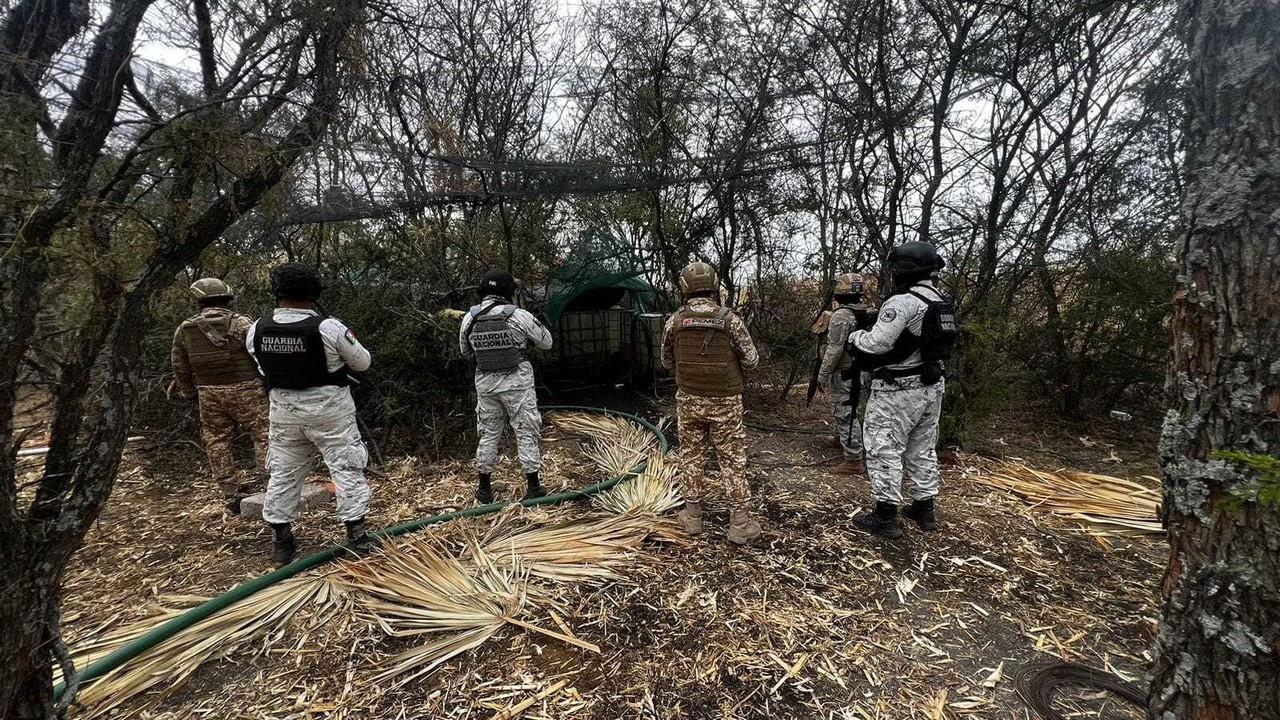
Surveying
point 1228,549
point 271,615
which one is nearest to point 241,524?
point 271,615

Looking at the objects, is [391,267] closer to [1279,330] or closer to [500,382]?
[500,382]

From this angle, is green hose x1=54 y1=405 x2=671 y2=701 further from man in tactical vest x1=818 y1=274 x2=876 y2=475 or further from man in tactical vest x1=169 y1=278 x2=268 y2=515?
man in tactical vest x1=818 y1=274 x2=876 y2=475

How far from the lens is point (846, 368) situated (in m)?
4.71

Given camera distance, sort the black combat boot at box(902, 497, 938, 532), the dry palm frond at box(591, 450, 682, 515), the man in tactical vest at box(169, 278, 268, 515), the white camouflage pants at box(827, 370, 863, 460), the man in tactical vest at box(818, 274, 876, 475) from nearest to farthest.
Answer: the black combat boot at box(902, 497, 938, 532) < the dry palm frond at box(591, 450, 682, 515) < the man in tactical vest at box(169, 278, 268, 515) < the man in tactical vest at box(818, 274, 876, 475) < the white camouflage pants at box(827, 370, 863, 460)

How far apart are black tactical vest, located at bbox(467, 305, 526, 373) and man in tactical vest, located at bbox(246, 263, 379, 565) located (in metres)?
0.95

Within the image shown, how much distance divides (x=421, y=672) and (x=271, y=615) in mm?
1040

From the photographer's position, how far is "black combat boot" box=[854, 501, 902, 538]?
3.43 m

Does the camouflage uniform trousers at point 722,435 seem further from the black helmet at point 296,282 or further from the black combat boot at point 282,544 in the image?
the black combat boot at point 282,544

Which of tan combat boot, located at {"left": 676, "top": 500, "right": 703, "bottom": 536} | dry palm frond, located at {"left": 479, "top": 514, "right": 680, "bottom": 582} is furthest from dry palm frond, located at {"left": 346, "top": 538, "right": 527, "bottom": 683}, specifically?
tan combat boot, located at {"left": 676, "top": 500, "right": 703, "bottom": 536}

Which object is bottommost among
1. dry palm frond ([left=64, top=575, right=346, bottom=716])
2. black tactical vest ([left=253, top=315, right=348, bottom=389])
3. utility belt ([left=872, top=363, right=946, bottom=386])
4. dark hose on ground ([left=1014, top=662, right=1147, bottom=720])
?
dark hose on ground ([left=1014, top=662, right=1147, bottom=720])

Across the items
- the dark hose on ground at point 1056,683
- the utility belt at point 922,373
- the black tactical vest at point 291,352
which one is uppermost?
the black tactical vest at point 291,352

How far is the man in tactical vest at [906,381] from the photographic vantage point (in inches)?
128

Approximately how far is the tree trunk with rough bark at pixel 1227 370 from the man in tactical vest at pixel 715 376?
2059 mm

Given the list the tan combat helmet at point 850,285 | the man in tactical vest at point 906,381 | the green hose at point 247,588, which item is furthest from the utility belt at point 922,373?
the green hose at point 247,588
